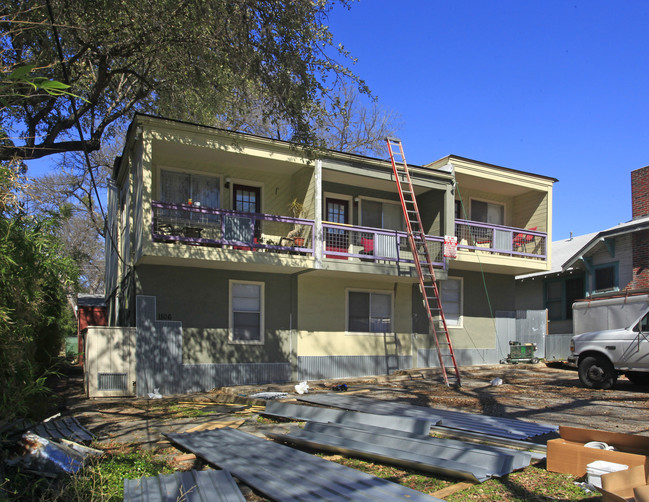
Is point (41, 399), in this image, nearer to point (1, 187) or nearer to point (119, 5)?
point (1, 187)

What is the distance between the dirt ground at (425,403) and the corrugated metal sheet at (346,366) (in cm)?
66

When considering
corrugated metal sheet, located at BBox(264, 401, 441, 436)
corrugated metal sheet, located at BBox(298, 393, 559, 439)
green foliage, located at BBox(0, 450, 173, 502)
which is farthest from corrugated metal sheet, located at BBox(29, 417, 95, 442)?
corrugated metal sheet, located at BBox(298, 393, 559, 439)

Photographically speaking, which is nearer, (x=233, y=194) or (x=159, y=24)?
(x=159, y=24)

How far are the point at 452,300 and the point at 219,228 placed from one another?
914cm

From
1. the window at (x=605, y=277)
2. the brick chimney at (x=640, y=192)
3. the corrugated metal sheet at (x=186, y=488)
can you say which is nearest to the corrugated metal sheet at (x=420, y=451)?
the corrugated metal sheet at (x=186, y=488)

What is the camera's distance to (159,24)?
11.8m

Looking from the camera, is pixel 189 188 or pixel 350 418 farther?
pixel 189 188

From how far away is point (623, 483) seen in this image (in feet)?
16.5

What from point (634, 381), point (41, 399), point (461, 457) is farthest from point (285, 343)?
point (461, 457)

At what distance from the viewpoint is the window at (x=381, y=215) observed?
19.4m

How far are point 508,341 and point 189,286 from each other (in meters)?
12.5

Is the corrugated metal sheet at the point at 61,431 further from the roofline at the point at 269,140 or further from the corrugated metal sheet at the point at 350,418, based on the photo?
the roofline at the point at 269,140

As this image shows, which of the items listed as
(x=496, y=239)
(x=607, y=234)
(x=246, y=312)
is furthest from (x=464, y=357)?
(x=246, y=312)

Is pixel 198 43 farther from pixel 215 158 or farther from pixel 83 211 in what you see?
pixel 83 211
